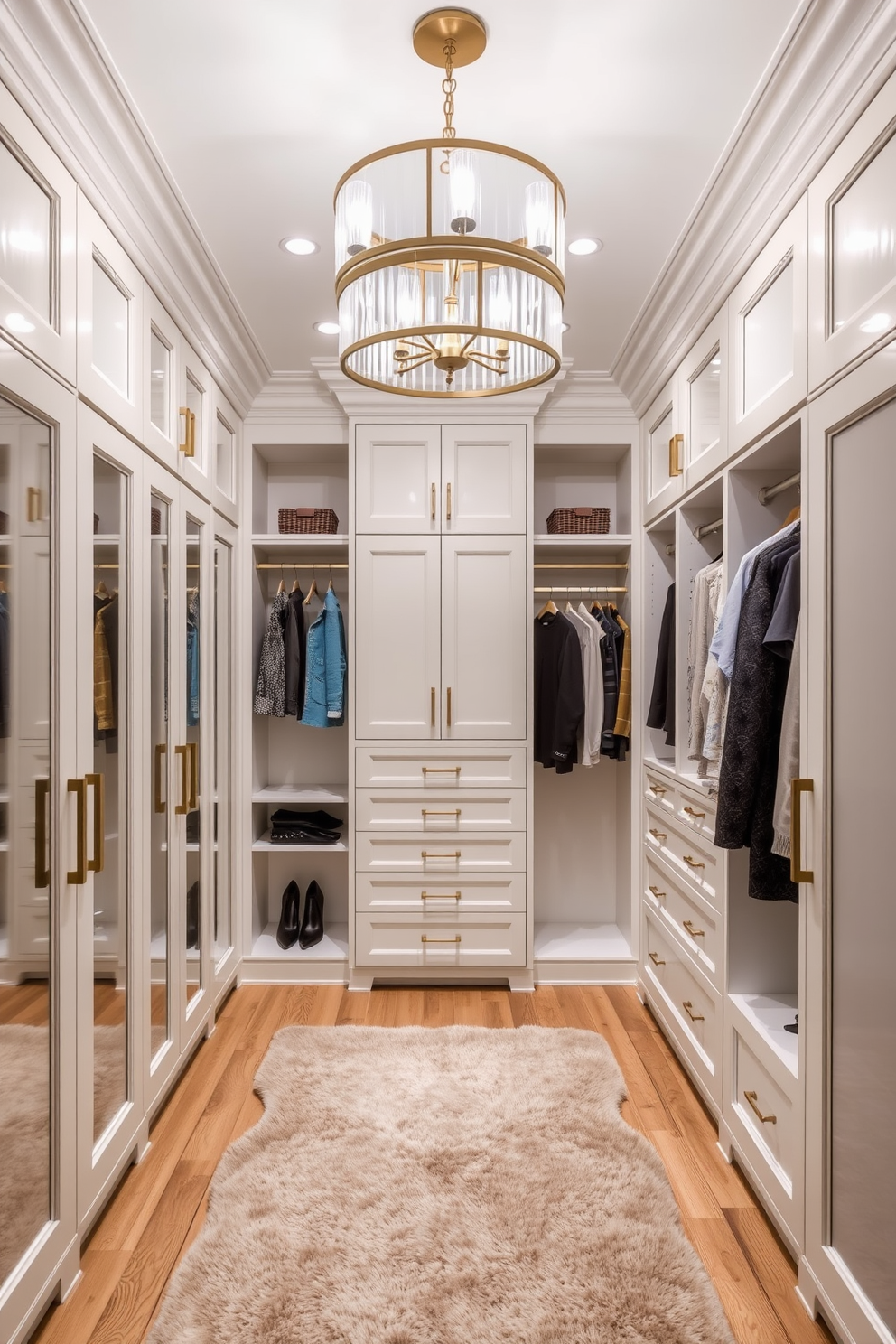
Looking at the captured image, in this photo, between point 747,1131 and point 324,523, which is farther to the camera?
point 324,523

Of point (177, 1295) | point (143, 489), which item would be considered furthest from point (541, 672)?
point (177, 1295)

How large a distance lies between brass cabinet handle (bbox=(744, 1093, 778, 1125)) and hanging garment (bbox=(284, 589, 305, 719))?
227 cm

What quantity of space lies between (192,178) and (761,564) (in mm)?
1787

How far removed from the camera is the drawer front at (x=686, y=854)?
2492 mm

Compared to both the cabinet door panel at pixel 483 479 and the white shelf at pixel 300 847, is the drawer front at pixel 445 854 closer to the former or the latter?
the white shelf at pixel 300 847

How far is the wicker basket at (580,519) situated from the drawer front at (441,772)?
103cm

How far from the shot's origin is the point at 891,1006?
1.45 m

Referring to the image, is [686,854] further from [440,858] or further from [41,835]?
[41,835]

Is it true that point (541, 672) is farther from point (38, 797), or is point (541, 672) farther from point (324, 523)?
point (38, 797)

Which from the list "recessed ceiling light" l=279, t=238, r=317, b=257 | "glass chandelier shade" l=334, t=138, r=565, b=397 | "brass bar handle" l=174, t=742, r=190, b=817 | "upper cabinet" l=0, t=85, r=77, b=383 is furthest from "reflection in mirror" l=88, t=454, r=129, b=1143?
"recessed ceiling light" l=279, t=238, r=317, b=257

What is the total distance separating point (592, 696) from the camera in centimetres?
360

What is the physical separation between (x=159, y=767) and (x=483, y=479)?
1846 mm

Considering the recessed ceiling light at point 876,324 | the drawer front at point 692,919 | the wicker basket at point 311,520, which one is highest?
the wicker basket at point 311,520

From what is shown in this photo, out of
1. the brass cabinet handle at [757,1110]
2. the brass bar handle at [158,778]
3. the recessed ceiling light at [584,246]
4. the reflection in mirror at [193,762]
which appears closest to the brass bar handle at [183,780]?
the reflection in mirror at [193,762]
